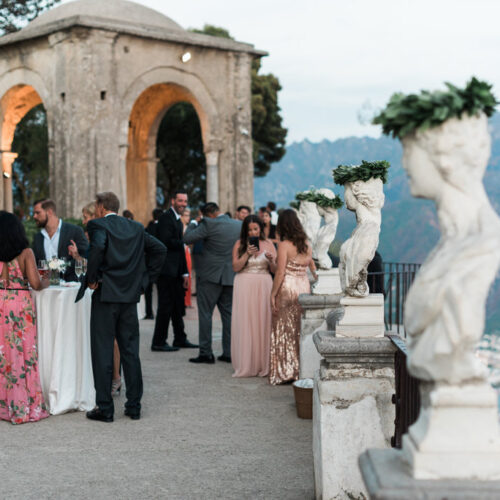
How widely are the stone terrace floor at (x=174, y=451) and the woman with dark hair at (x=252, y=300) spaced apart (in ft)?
2.37

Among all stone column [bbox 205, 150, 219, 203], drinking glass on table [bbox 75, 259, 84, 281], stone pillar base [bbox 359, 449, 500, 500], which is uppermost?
stone column [bbox 205, 150, 219, 203]

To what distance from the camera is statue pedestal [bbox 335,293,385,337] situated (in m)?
4.59

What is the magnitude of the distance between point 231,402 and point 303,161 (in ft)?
318

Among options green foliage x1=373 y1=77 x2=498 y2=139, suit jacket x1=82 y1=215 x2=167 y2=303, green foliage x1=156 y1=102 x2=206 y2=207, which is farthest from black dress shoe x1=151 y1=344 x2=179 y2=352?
green foliage x1=156 y1=102 x2=206 y2=207

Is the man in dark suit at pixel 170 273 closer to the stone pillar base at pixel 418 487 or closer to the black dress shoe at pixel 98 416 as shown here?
the black dress shoe at pixel 98 416

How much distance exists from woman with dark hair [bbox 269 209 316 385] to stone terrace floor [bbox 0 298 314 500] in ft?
0.92

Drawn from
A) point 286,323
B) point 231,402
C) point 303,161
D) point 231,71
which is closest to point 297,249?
point 286,323

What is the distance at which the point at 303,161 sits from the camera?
338 feet

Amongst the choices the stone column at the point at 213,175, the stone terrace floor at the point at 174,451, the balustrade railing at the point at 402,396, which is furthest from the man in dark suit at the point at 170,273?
the stone column at the point at 213,175

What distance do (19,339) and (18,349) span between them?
9cm

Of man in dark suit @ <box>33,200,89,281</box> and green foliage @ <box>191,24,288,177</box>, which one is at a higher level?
green foliage @ <box>191,24,288,177</box>

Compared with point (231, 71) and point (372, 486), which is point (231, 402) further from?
point (231, 71)

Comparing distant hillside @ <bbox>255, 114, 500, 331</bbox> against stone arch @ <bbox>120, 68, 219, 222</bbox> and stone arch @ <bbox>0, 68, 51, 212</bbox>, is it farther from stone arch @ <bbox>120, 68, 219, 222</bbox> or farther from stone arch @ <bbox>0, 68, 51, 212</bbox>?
stone arch @ <bbox>0, 68, 51, 212</bbox>

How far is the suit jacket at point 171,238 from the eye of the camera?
10.3 meters
